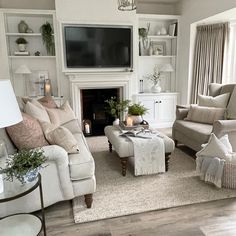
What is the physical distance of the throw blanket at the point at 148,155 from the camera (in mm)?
2820

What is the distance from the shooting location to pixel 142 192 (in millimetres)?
2582

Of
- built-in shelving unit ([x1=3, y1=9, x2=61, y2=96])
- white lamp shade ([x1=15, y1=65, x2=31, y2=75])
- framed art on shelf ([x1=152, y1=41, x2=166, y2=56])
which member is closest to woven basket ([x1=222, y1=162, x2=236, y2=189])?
framed art on shelf ([x1=152, y1=41, x2=166, y2=56])

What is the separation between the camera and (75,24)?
14.6 ft

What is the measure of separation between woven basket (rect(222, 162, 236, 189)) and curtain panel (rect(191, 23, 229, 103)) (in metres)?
2.55

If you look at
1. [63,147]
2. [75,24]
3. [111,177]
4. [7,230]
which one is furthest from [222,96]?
[7,230]

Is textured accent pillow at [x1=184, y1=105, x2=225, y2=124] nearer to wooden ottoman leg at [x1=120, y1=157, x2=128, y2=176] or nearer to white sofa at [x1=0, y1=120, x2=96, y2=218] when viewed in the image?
wooden ottoman leg at [x1=120, y1=157, x2=128, y2=176]

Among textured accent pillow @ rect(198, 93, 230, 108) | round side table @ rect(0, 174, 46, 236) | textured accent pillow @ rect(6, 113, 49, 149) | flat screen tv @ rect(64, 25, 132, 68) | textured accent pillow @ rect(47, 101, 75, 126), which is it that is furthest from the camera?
flat screen tv @ rect(64, 25, 132, 68)

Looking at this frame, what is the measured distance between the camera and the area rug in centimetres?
227

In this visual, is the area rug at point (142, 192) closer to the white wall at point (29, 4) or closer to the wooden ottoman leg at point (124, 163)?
the wooden ottoman leg at point (124, 163)

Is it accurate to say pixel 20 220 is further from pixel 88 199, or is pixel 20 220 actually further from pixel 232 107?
pixel 232 107

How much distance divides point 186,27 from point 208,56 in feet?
2.71

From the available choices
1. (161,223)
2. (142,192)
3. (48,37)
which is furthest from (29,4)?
(161,223)

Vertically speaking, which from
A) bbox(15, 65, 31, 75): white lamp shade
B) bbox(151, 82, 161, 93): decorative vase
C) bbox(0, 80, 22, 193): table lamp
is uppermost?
bbox(15, 65, 31, 75): white lamp shade

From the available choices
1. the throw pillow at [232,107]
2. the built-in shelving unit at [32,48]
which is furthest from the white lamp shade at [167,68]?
the built-in shelving unit at [32,48]
